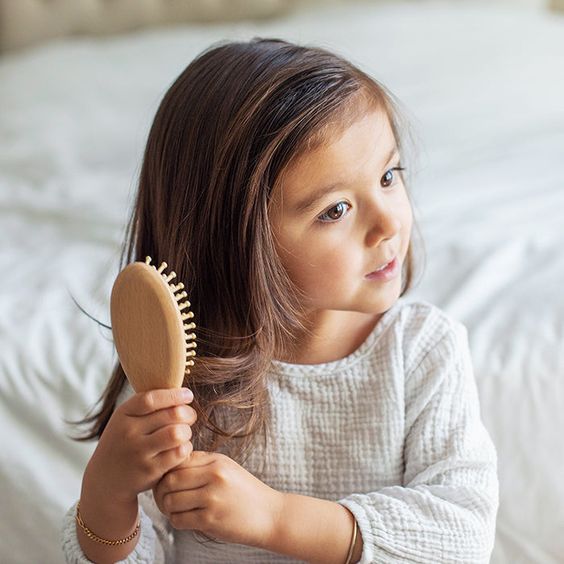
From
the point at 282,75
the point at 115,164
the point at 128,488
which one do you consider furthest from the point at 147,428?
the point at 115,164

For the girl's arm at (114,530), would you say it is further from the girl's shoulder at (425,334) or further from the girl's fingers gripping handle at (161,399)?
the girl's shoulder at (425,334)

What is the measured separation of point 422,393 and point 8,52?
1654mm

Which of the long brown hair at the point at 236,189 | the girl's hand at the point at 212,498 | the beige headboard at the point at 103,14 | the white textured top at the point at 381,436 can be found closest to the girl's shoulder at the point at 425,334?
the white textured top at the point at 381,436

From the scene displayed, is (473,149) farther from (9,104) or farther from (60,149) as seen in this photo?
(9,104)

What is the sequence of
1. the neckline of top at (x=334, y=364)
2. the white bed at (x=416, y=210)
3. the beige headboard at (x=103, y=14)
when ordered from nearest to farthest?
the neckline of top at (x=334, y=364) < the white bed at (x=416, y=210) < the beige headboard at (x=103, y=14)

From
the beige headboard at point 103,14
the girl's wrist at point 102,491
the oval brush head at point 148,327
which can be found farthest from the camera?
the beige headboard at point 103,14

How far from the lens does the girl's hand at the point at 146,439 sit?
2.34 feet

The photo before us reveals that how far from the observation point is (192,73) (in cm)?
89

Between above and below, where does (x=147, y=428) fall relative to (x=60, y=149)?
above

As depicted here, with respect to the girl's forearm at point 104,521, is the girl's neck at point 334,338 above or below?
above

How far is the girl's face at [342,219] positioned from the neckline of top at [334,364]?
8cm

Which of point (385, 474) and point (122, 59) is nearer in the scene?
point (385, 474)

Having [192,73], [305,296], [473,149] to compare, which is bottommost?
[473,149]

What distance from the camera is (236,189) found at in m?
0.82
